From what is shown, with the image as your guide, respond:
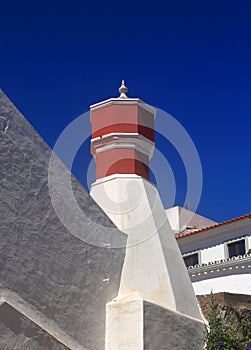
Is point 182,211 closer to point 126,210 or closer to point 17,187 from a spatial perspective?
point 126,210

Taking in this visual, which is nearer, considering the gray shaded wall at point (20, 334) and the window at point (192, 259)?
the gray shaded wall at point (20, 334)

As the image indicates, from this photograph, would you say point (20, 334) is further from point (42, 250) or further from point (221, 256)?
point (221, 256)

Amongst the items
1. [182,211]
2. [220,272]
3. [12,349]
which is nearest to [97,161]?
[12,349]

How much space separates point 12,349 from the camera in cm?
707

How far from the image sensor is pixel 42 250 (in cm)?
812

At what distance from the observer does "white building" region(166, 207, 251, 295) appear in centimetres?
1627

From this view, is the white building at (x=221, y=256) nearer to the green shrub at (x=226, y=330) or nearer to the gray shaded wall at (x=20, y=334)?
the green shrub at (x=226, y=330)

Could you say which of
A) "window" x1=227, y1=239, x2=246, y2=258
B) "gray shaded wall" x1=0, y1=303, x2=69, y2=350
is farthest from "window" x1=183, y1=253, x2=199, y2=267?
"gray shaded wall" x1=0, y1=303, x2=69, y2=350

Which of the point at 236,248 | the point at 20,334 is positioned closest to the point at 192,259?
the point at 236,248

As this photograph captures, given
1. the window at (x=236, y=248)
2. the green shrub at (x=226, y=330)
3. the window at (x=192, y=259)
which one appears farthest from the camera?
the window at (x=192, y=259)

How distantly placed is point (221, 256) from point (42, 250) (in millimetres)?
10999

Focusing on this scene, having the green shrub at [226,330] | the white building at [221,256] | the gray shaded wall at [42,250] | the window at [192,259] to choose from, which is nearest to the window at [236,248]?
the white building at [221,256]

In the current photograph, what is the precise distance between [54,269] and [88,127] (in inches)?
144

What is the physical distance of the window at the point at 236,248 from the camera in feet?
57.5
